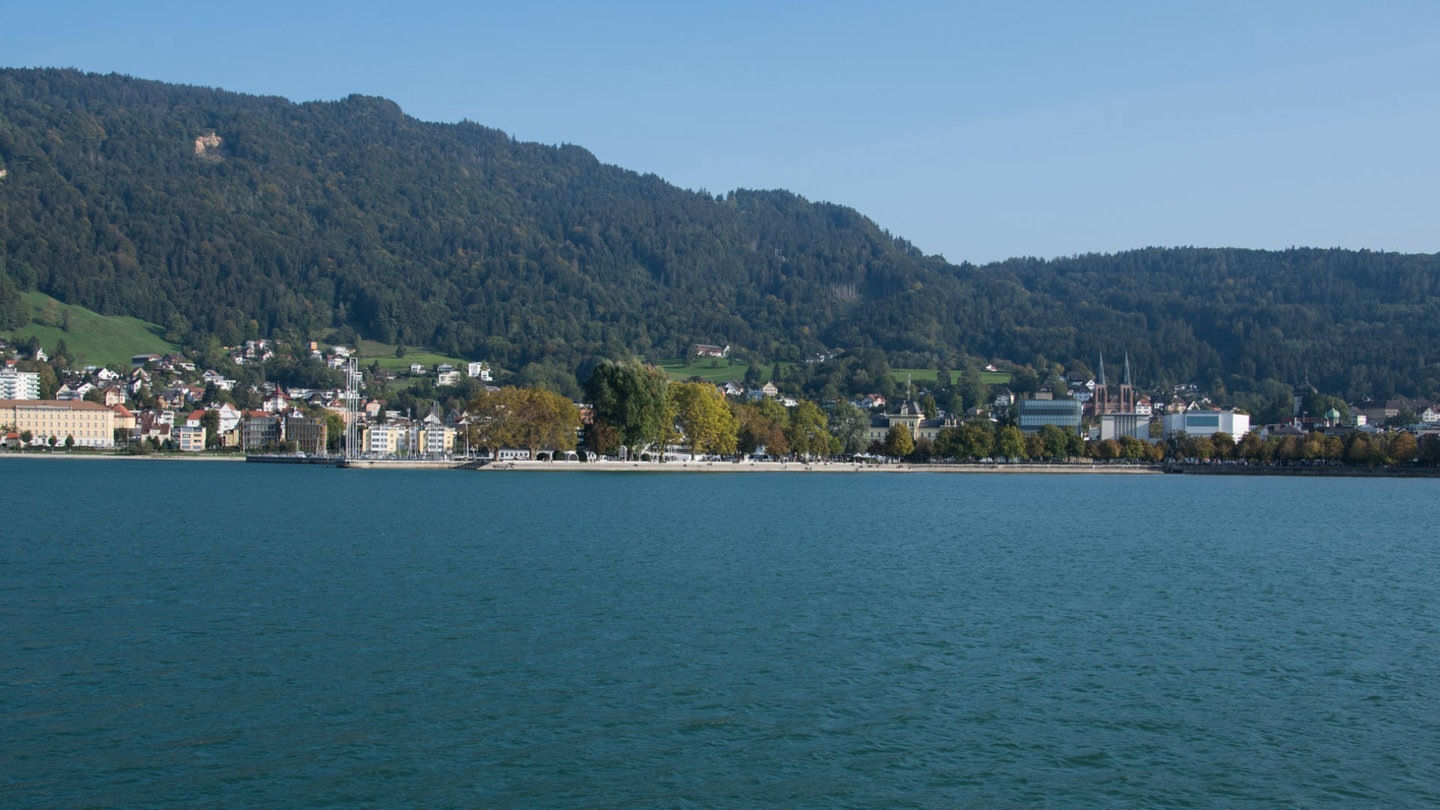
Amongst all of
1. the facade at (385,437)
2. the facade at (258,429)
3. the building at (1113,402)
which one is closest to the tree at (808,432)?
the facade at (385,437)

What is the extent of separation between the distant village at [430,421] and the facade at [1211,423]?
0.48 feet

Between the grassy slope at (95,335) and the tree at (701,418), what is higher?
the grassy slope at (95,335)

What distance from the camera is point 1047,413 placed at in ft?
471

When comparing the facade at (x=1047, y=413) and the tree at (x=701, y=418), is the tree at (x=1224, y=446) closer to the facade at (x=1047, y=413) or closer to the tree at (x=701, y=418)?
the facade at (x=1047, y=413)

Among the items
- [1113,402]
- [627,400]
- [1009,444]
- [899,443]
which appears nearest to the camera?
[627,400]

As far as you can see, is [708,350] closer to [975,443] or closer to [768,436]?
[975,443]

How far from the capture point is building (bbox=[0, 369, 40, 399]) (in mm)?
117625

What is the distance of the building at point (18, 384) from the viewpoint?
11762 cm

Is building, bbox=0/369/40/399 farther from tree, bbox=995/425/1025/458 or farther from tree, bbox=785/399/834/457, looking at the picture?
tree, bbox=995/425/1025/458

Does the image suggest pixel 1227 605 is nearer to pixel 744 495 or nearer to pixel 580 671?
pixel 580 671

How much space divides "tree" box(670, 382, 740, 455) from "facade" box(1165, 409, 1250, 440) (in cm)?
6013

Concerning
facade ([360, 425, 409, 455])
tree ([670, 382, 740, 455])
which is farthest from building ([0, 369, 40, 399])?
tree ([670, 382, 740, 455])

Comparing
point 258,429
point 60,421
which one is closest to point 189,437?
point 258,429

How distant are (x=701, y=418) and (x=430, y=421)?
45.5 metres
